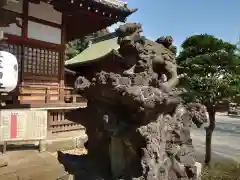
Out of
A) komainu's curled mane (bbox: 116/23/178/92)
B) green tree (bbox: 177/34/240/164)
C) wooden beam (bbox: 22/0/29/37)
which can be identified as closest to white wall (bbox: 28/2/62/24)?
wooden beam (bbox: 22/0/29/37)

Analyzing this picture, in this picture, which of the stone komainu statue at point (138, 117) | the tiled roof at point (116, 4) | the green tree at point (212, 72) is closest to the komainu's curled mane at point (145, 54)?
the stone komainu statue at point (138, 117)

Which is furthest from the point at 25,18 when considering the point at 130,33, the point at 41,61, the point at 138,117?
the point at 138,117

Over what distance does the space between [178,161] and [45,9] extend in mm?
7629

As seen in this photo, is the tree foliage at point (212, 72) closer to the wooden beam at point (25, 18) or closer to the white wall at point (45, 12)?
the white wall at point (45, 12)

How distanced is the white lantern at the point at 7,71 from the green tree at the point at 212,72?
501 centimetres

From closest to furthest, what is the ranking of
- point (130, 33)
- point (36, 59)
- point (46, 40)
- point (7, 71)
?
point (130, 33) → point (7, 71) → point (36, 59) → point (46, 40)

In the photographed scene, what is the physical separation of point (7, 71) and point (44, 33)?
164 inches

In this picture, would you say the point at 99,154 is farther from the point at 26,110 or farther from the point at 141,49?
the point at 26,110

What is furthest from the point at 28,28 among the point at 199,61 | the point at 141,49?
the point at 141,49

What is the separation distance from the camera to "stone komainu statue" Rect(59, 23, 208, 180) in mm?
2682

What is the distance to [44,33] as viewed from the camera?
339 inches

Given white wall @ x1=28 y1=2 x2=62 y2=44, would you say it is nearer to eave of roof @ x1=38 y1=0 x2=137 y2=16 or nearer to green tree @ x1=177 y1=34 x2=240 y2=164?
eave of roof @ x1=38 y1=0 x2=137 y2=16

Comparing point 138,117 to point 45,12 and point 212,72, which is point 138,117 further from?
point 45,12

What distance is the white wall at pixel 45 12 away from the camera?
8273 millimetres
